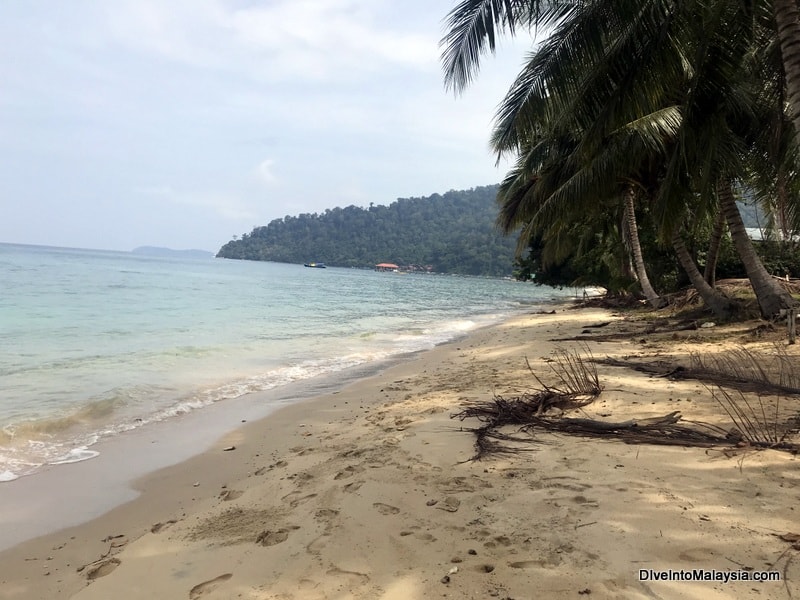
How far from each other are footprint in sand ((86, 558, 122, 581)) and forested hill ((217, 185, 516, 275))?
3588 inches

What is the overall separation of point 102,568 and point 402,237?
396 ft

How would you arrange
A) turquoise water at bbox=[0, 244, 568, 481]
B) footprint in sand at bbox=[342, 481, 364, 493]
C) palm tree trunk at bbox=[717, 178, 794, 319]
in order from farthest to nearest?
palm tree trunk at bbox=[717, 178, 794, 319]
turquoise water at bbox=[0, 244, 568, 481]
footprint in sand at bbox=[342, 481, 364, 493]

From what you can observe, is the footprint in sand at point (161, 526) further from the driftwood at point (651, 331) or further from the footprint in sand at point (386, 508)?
the driftwood at point (651, 331)

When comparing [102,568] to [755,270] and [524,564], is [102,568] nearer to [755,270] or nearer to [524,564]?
[524,564]

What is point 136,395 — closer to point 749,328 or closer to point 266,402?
point 266,402

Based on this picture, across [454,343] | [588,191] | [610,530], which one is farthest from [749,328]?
[610,530]

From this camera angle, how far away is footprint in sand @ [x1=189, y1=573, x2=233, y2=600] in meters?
2.39

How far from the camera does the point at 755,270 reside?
9211 millimetres

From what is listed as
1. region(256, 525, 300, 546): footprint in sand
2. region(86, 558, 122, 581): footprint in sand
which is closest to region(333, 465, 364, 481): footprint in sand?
region(256, 525, 300, 546): footprint in sand

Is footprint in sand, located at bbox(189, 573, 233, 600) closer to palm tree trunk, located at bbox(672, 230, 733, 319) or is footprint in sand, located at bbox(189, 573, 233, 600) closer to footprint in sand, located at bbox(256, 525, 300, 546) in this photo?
footprint in sand, located at bbox(256, 525, 300, 546)

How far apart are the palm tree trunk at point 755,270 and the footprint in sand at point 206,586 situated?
10.0 metres

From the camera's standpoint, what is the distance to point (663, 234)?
1012 centimetres

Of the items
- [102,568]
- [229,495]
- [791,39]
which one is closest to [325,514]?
[229,495]

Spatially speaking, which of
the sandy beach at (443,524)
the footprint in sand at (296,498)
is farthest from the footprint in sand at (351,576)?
the footprint in sand at (296,498)
